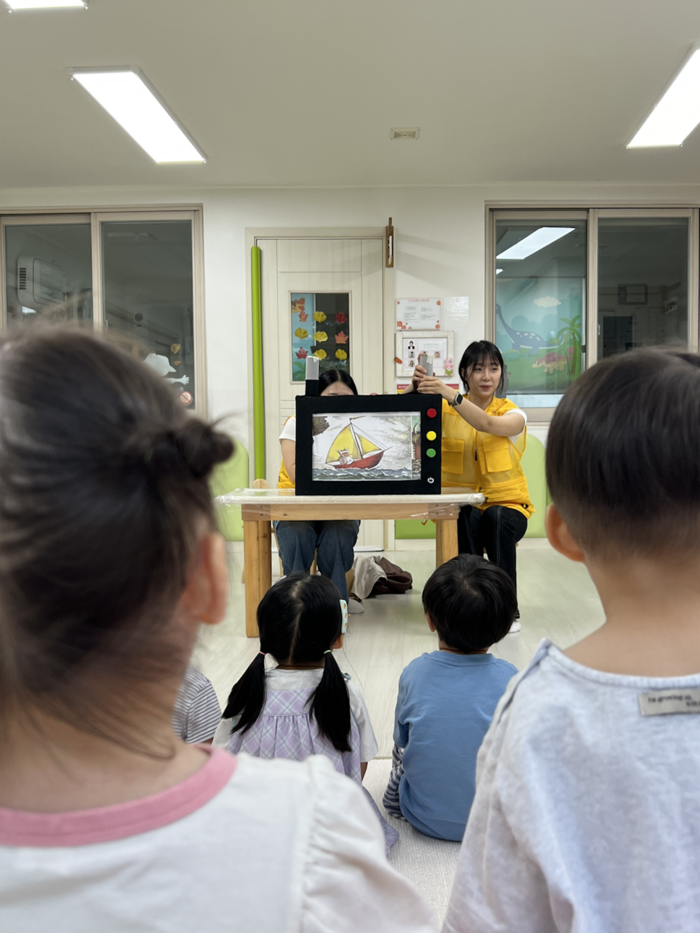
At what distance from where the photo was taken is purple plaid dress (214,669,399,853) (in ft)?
3.61

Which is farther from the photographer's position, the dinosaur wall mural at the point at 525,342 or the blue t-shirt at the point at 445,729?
the dinosaur wall mural at the point at 525,342

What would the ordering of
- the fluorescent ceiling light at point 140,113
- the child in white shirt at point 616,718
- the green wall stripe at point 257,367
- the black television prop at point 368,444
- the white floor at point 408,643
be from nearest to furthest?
1. the child in white shirt at point 616,718
2. the white floor at point 408,643
3. the black television prop at point 368,444
4. the fluorescent ceiling light at point 140,113
5. the green wall stripe at point 257,367

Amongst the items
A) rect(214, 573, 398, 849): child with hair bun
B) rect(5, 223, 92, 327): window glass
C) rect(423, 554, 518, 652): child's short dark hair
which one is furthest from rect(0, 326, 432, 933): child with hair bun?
rect(5, 223, 92, 327): window glass

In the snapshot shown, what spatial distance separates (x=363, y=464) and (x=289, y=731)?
1.44m

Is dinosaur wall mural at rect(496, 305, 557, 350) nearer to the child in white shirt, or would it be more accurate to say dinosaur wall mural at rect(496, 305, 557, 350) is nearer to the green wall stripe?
the green wall stripe

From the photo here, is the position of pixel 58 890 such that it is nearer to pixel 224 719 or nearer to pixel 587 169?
pixel 224 719

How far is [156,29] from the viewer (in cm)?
261

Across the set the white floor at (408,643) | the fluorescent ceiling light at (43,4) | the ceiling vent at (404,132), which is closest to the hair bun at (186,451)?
the white floor at (408,643)

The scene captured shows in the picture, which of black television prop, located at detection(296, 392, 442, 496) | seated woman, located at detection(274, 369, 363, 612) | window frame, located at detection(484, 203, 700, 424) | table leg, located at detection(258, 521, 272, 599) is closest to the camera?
black television prop, located at detection(296, 392, 442, 496)

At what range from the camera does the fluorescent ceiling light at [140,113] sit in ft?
9.81

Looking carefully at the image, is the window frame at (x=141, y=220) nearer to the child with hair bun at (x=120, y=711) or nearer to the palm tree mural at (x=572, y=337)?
the palm tree mural at (x=572, y=337)

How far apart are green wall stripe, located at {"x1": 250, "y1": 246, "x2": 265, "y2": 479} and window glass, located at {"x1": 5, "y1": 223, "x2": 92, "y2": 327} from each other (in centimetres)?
120

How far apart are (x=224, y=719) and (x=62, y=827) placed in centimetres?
84

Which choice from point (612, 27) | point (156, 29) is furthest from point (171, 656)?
point (612, 27)
